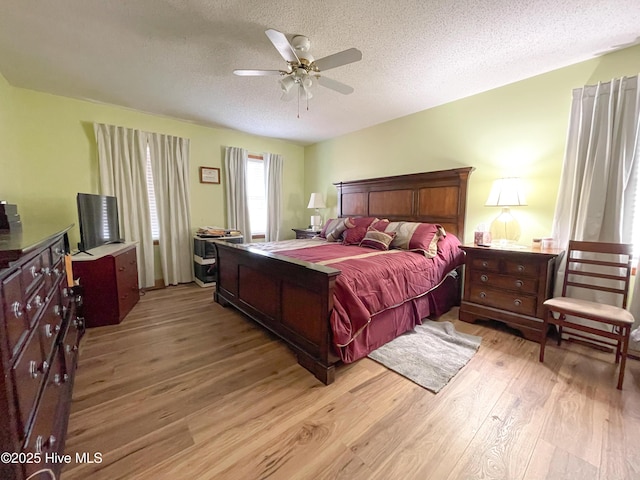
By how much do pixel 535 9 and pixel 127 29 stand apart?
9.57ft

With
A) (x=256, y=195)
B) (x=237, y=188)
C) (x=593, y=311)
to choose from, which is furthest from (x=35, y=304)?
(x=256, y=195)

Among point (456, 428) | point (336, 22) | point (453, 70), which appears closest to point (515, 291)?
point (456, 428)

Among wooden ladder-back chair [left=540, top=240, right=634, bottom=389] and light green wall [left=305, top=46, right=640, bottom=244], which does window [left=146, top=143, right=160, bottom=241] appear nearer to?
light green wall [left=305, top=46, right=640, bottom=244]

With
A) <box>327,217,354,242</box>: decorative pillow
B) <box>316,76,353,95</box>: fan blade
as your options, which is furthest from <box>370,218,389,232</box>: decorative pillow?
<box>316,76,353,95</box>: fan blade

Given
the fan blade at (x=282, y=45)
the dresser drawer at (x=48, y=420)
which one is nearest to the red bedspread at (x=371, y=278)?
the dresser drawer at (x=48, y=420)

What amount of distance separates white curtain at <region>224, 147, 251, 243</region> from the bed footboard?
5.82 feet

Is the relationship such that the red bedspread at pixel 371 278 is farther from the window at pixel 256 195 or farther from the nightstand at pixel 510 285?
the window at pixel 256 195

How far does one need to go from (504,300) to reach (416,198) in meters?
1.66

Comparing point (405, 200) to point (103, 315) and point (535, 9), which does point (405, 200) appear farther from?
point (103, 315)

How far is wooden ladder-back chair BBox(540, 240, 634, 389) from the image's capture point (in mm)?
1841

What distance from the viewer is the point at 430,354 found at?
2174 mm

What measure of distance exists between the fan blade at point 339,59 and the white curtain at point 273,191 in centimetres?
301

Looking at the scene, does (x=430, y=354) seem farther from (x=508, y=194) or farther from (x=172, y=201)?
(x=172, y=201)

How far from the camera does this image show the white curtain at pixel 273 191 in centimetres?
500
